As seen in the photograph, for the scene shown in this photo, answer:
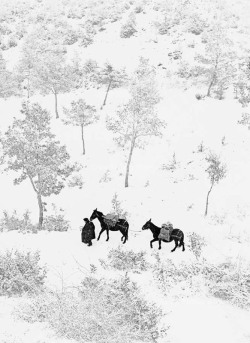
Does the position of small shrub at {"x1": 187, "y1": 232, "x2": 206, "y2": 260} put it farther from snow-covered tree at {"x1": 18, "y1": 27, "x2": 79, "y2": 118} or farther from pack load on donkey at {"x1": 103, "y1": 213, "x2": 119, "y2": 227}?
snow-covered tree at {"x1": 18, "y1": 27, "x2": 79, "y2": 118}

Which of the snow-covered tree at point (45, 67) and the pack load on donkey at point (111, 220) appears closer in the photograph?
the pack load on donkey at point (111, 220)

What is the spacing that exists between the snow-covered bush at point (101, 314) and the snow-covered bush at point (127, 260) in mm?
2103

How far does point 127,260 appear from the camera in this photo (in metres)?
12.8

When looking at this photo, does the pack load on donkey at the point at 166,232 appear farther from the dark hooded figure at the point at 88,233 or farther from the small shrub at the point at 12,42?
the small shrub at the point at 12,42

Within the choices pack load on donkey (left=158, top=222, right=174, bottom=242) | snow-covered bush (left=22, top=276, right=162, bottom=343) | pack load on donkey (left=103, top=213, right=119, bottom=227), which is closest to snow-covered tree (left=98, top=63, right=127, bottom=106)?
pack load on donkey (left=103, top=213, right=119, bottom=227)

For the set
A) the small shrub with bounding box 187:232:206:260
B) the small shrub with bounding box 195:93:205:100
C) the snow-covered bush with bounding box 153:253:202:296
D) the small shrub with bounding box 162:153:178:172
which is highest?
the small shrub with bounding box 195:93:205:100

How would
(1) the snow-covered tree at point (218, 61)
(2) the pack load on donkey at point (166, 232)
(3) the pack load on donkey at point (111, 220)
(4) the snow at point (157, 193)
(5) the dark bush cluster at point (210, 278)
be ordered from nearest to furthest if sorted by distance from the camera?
1. (4) the snow at point (157, 193)
2. (5) the dark bush cluster at point (210, 278)
3. (2) the pack load on donkey at point (166, 232)
4. (3) the pack load on donkey at point (111, 220)
5. (1) the snow-covered tree at point (218, 61)

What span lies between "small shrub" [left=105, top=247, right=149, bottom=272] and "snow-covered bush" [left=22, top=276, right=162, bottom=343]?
211cm

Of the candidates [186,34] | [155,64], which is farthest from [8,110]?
[186,34]

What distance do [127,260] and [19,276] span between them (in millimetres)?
4178

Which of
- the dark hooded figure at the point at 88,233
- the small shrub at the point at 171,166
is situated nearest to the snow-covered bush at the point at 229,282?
the dark hooded figure at the point at 88,233

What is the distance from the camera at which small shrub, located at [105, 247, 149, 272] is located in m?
12.4

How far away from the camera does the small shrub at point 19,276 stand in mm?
10117

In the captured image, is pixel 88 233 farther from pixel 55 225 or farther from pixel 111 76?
pixel 111 76
